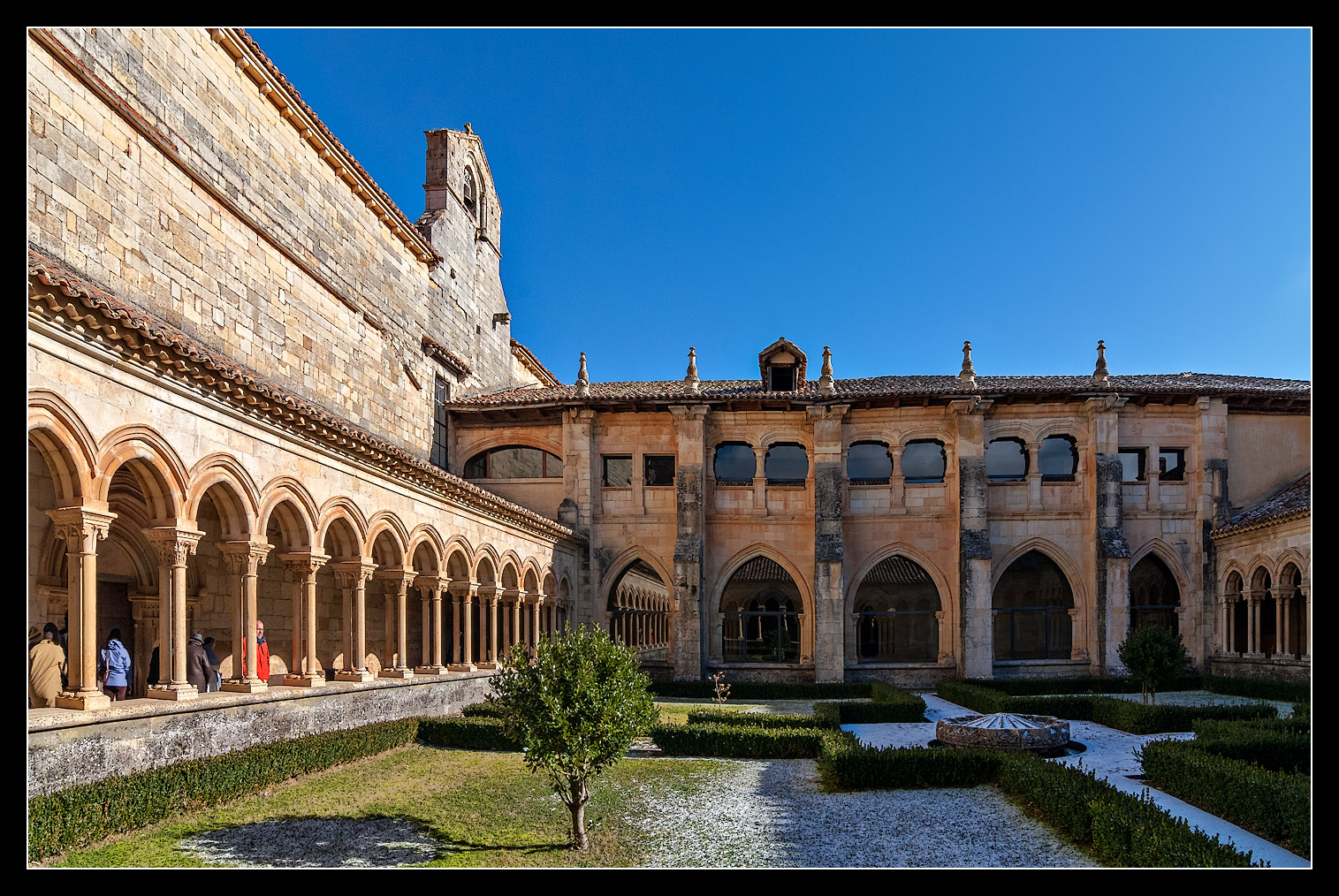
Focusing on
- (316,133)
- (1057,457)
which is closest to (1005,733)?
(1057,457)

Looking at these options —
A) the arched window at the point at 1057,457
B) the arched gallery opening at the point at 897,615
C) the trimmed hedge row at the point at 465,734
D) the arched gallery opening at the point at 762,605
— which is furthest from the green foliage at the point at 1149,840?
the arched gallery opening at the point at 897,615

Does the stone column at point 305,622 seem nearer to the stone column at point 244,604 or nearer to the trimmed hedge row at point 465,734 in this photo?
the stone column at point 244,604

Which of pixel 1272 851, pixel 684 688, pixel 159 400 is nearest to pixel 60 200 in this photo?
pixel 159 400

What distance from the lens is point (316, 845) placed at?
30.3ft

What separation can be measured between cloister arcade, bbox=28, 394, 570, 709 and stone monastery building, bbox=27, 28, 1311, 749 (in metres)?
0.05

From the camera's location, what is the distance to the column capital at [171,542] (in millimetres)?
11422

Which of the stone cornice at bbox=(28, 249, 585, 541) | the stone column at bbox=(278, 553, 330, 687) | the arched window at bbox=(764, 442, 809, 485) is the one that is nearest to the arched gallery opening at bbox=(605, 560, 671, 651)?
the arched window at bbox=(764, 442, 809, 485)

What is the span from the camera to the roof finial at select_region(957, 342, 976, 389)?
28.1 meters

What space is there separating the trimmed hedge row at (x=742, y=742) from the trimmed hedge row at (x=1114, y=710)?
18.3 feet

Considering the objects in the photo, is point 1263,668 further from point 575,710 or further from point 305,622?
point 305,622

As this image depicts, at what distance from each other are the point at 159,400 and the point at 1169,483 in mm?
27119

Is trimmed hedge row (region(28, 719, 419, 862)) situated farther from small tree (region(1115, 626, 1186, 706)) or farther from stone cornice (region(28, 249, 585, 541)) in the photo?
small tree (region(1115, 626, 1186, 706))

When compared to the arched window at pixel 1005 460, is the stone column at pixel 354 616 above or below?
below
